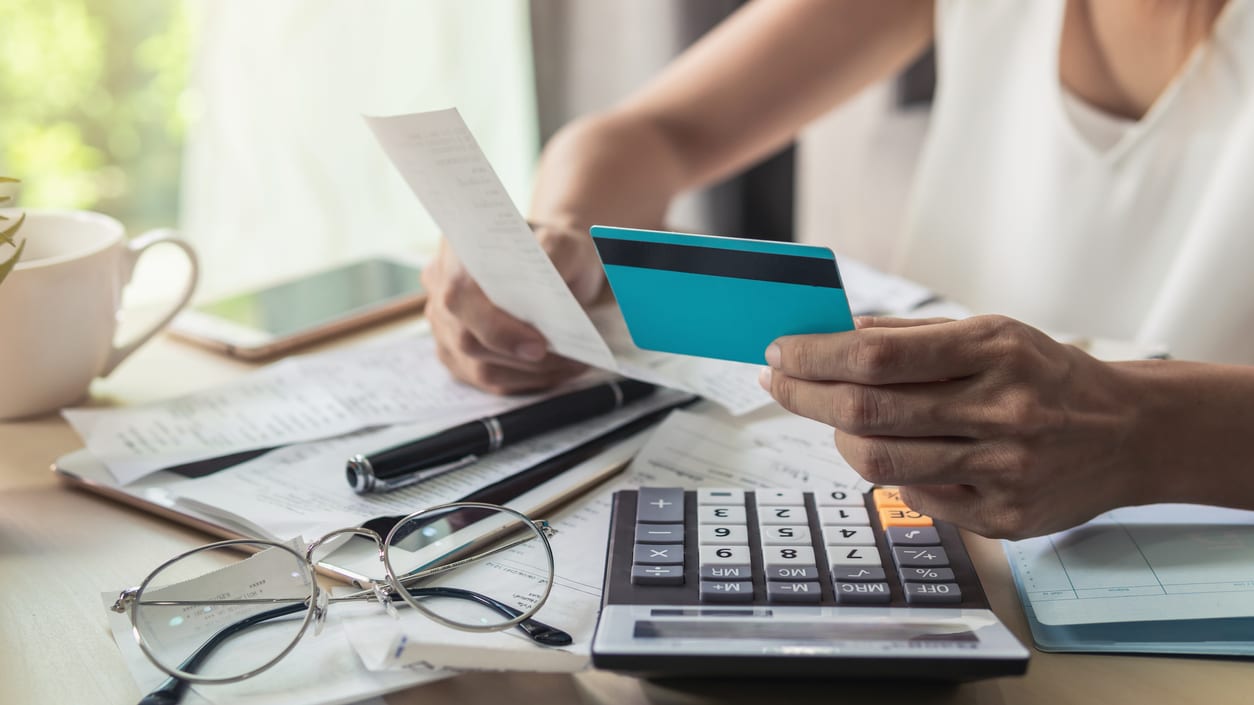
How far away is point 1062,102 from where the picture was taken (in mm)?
1009

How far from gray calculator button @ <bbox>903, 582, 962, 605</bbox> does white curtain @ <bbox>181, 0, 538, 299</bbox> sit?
1.33 m

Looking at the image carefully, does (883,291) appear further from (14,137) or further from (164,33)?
(14,137)

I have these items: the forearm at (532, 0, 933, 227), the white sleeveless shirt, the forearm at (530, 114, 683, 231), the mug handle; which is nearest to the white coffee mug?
the mug handle

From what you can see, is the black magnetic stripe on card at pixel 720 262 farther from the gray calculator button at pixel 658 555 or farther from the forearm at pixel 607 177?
the forearm at pixel 607 177

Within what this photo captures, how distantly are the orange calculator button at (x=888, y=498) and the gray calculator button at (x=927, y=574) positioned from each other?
0.06 meters

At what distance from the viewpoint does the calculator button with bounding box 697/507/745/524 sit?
1.63 feet

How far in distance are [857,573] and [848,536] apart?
1.5 inches

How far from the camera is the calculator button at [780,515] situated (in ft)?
1.63

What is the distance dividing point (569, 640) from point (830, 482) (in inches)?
8.3

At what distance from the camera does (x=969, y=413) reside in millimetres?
450

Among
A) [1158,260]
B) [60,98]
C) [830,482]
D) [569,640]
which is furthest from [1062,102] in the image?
[60,98]

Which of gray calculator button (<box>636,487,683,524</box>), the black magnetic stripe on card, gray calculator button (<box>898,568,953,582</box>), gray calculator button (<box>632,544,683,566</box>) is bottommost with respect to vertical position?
gray calculator button (<box>636,487,683,524</box>)

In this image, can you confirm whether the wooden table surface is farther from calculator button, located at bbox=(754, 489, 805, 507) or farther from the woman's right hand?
the woman's right hand

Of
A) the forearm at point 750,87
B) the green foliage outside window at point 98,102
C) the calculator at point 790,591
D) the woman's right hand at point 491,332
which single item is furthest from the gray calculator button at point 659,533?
the green foliage outside window at point 98,102
